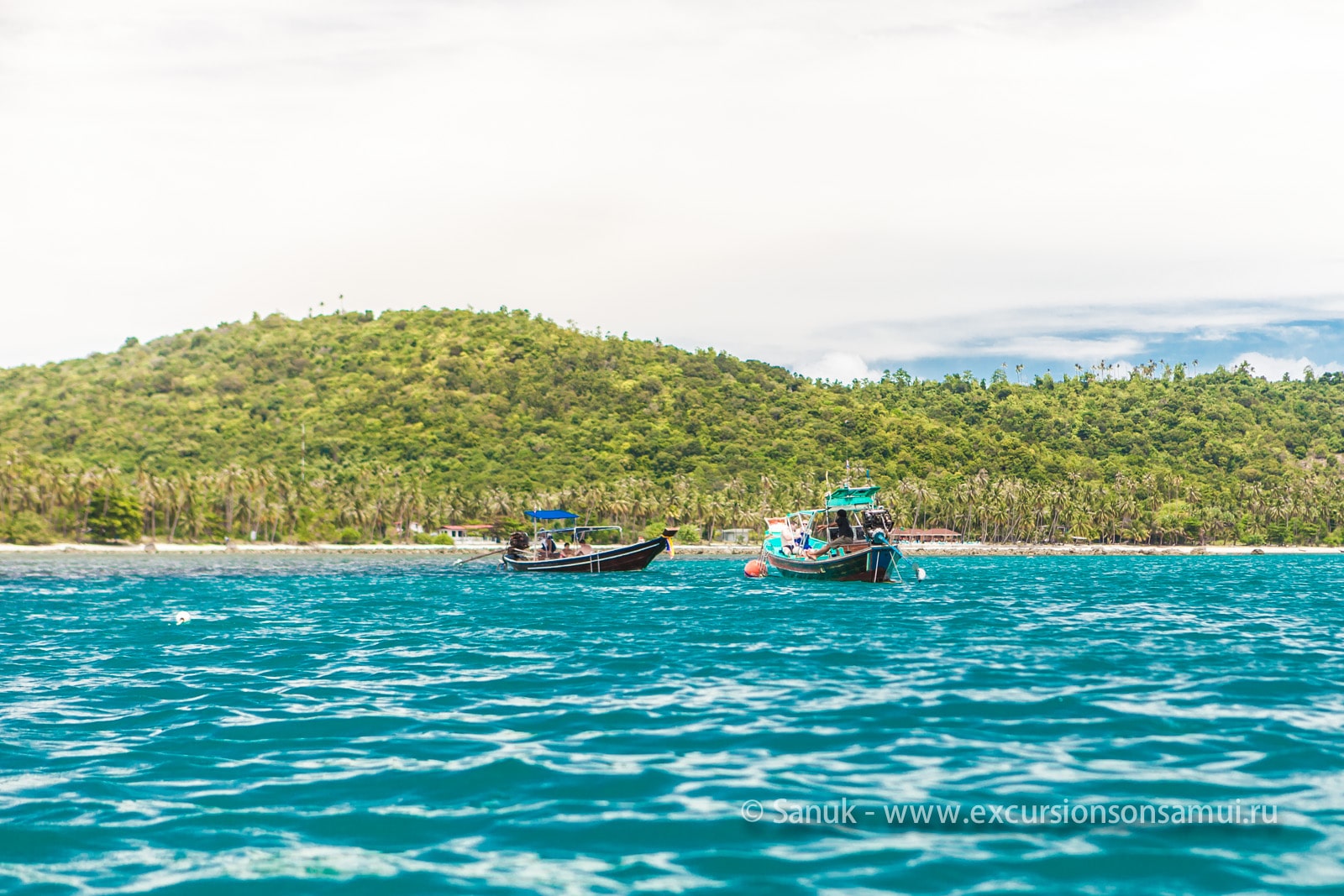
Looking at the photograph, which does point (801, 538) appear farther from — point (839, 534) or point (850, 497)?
point (850, 497)

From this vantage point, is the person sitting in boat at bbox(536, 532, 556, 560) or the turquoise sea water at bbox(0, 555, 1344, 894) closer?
the turquoise sea water at bbox(0, 555, 1344, 894)

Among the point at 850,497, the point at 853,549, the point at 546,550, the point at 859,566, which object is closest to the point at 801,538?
the point at 850,497

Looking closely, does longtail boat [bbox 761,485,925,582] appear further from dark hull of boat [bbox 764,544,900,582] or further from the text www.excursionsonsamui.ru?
the text www.excursionsonsamui.ru

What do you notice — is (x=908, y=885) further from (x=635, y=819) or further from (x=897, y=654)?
Answer: (x=897, y=654)

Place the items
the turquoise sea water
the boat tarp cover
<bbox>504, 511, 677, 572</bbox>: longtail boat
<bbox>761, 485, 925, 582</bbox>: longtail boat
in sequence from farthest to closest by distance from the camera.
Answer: <bbox>504, 511, 677, 572</bbox>: longtail boat < the boat tarp cover < <bbox>761, 485, 925, 582</bbox>: longtail boat < the turquoise sea water

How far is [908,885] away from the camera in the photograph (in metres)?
9.78

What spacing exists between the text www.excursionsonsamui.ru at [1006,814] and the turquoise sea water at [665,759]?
0.08m

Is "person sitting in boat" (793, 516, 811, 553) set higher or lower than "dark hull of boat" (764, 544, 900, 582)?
higher

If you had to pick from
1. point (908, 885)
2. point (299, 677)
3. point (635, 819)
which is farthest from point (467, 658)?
point (908, 885)

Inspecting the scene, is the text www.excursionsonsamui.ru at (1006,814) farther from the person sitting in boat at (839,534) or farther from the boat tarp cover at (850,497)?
the person sitting in boat at (839,534)

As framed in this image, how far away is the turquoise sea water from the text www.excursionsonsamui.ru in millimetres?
80

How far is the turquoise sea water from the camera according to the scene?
10523mm

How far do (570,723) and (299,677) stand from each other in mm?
9040

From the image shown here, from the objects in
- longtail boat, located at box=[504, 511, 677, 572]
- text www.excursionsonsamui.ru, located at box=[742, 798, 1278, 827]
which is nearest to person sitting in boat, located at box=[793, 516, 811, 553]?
longtail boat, located at box=[504, 511, 677, 572]
